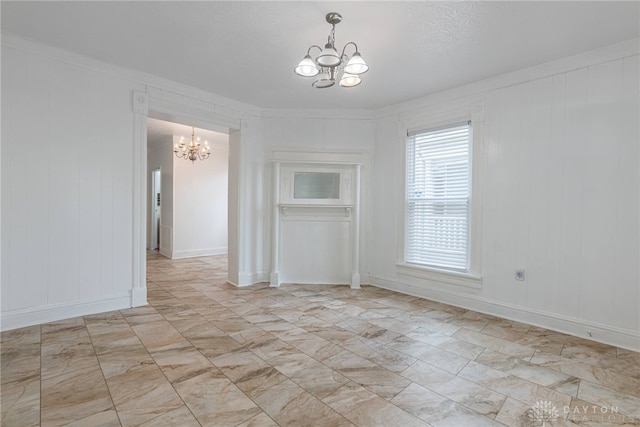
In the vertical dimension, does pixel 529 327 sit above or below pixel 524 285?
below

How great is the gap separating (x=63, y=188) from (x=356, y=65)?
123 inches

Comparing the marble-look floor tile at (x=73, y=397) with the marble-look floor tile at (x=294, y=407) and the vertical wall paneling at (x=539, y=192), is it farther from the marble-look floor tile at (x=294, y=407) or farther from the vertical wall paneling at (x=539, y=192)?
the vertical wall paneling at (x=539, y=192)

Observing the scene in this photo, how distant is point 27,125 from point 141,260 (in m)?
1.71

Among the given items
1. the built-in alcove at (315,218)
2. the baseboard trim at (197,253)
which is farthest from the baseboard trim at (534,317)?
the baseboard trim at (197,253)

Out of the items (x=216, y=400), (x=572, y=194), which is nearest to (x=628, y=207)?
(x=572, y=194)

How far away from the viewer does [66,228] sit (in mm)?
3170

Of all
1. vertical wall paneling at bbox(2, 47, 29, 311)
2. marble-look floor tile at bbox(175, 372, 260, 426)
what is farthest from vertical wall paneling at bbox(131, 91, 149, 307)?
marble-look floor tile at bbox(175, 372, 260, 426)

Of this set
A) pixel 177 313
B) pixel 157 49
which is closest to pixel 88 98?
pixel 157 49

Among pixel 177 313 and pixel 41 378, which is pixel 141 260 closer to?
pixel 177 313

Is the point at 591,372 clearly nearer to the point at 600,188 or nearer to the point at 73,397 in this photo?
the point at 600,188

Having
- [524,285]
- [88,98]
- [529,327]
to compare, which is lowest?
[529,327]

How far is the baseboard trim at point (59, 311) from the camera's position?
2887 mm

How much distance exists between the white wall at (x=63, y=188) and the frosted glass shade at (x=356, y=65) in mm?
2673

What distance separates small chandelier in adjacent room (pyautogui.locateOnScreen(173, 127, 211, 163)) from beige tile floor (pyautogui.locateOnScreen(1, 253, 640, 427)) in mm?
3781
